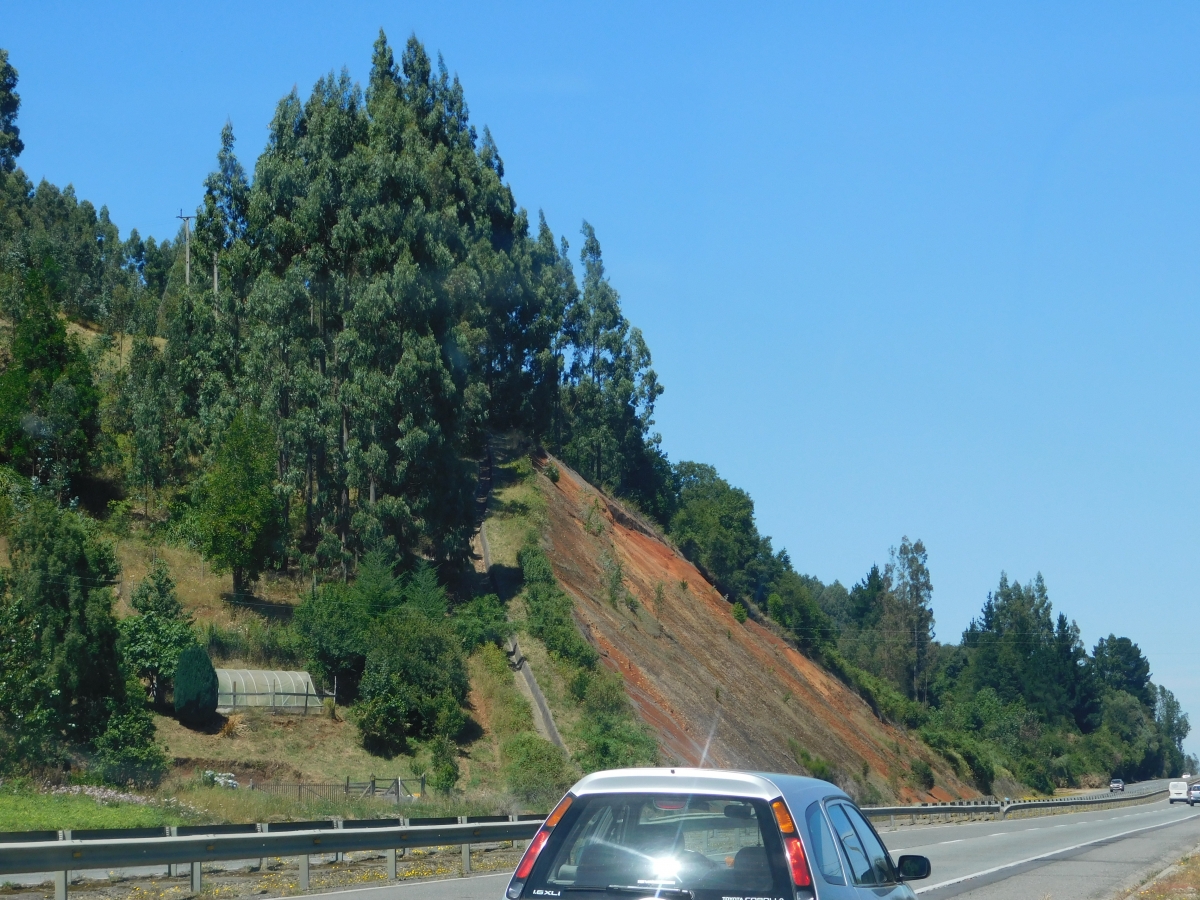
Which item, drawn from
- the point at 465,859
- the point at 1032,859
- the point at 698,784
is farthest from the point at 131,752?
the point at 698,784

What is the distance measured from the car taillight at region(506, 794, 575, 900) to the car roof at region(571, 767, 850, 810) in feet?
0.32

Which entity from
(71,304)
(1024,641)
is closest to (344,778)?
(71,304)

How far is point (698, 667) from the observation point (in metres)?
54.5

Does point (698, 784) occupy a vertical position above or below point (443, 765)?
above

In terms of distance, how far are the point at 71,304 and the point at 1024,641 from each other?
111 metres

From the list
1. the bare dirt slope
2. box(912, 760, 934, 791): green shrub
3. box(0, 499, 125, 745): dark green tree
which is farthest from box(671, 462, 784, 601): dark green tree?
box(0, 499, 125, 745): dark green tree

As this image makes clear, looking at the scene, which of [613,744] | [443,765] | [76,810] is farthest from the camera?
[613,744]

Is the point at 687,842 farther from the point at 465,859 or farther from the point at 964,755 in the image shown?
the point at 964,755

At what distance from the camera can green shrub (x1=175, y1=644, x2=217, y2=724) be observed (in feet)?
118

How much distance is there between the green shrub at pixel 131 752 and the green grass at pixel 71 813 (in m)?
3.90

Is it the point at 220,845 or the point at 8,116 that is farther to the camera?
the point at 8,116

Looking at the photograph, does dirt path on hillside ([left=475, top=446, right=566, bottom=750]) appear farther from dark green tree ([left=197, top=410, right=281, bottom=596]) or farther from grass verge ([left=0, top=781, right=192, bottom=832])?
grass verge ([left=0, top=781, right=192, bottom=832])

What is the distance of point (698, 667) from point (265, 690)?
21.4 m

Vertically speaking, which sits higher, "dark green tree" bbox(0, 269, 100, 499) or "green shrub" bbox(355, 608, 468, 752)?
"dark green tree" bbox(0, 269, 100, 499)
